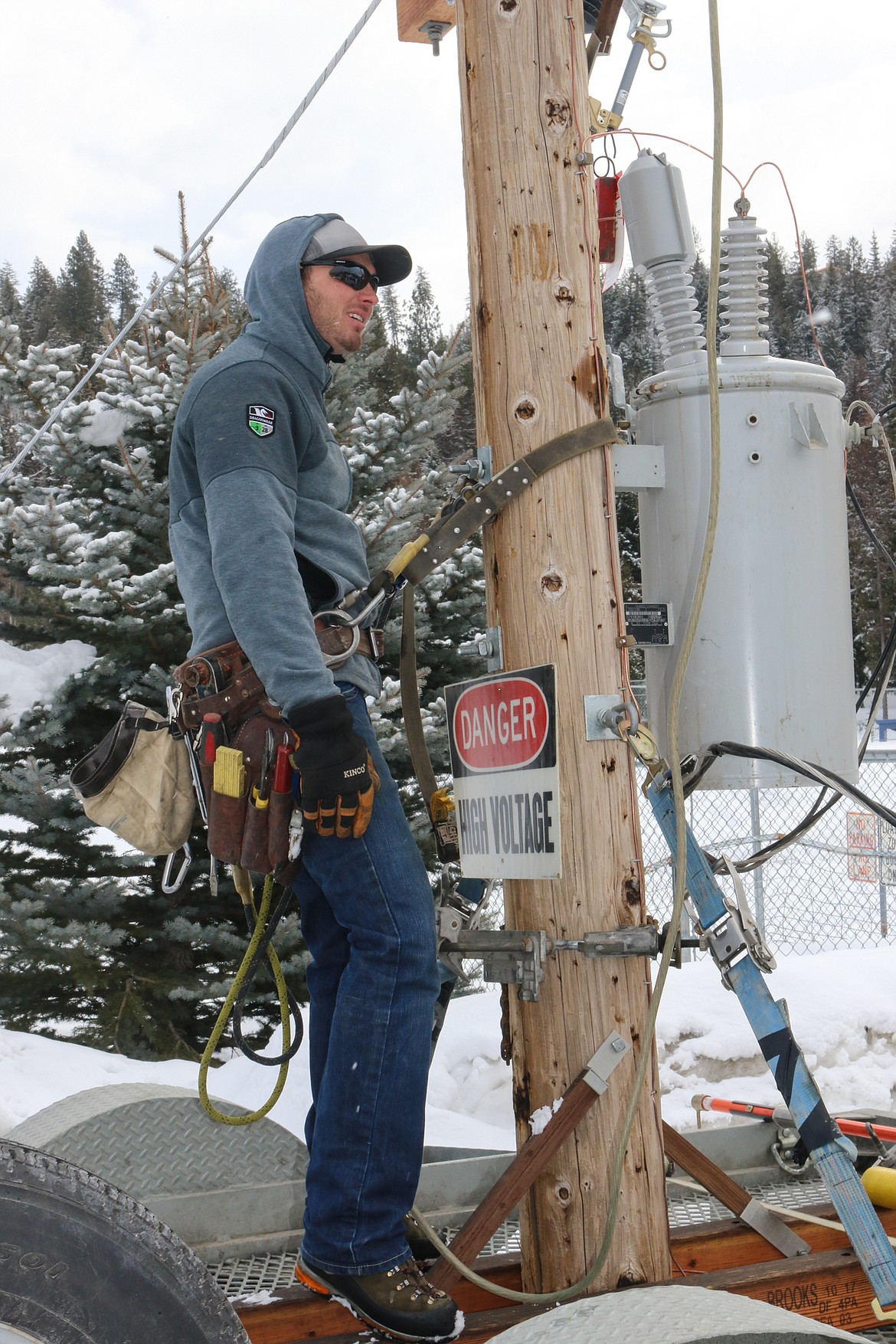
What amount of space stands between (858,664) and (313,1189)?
153 feet

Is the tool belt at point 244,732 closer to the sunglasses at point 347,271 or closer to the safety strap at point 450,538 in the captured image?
the safety strap at point 450,538

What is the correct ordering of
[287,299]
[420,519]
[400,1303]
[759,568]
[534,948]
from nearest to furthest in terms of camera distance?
[400,1303], [534,948], [287,299], [759,568], [420,519]

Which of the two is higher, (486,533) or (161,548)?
(161,548)

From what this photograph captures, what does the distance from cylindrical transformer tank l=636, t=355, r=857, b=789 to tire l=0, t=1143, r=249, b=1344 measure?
6.21 ft

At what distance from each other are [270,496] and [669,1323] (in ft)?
5.69

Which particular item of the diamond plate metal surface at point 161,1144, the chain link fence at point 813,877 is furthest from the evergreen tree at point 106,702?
the chain link fence at point 813,877

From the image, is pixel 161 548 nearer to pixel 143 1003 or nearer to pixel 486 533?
pixel 143 1003

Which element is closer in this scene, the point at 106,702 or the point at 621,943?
the point at 621,943

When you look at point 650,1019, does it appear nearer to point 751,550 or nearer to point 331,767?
point 331,767

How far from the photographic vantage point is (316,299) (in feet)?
8.95

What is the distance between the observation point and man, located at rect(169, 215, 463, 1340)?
2.28 meters

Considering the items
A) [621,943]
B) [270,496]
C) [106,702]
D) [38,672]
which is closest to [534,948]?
[621,943]

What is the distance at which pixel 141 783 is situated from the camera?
8.89 feet

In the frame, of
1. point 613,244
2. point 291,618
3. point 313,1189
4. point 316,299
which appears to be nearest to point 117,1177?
point 313,1189
